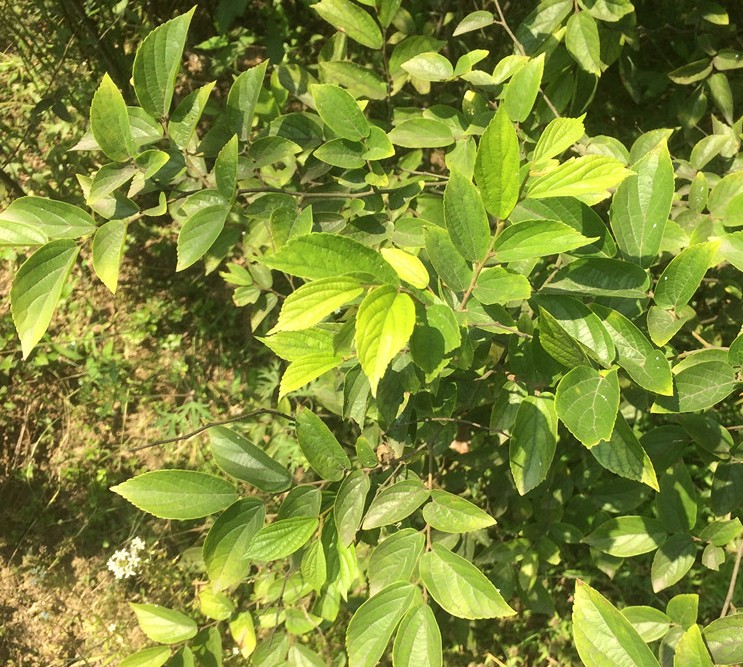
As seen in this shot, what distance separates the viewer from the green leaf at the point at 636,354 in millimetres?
960

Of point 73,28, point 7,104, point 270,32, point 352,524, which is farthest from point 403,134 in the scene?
point 7,104

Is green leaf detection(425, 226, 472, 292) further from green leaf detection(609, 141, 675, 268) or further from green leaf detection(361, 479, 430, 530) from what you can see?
green leaf detection(361, 479, 430, 530)

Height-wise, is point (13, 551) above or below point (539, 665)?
above

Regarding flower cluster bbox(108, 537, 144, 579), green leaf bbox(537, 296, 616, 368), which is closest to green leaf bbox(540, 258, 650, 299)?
green leaf bbox(537, 296, 616, 368)

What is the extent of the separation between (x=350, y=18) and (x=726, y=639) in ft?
4.99

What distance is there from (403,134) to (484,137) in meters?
0.67

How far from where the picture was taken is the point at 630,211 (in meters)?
1.03

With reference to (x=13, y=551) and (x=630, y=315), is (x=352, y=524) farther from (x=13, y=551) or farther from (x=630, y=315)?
(x=13, y=551)

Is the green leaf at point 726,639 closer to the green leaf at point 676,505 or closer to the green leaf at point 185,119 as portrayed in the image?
the green leaf at point 676,505

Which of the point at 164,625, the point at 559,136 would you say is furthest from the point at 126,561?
the point at 559,136

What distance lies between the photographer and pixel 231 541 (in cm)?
114

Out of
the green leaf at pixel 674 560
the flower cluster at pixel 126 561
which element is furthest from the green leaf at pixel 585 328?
the flower cluster at pixel 126 561

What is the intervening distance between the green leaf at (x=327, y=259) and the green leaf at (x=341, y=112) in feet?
1.73

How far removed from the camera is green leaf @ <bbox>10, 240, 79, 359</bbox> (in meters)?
1.01
